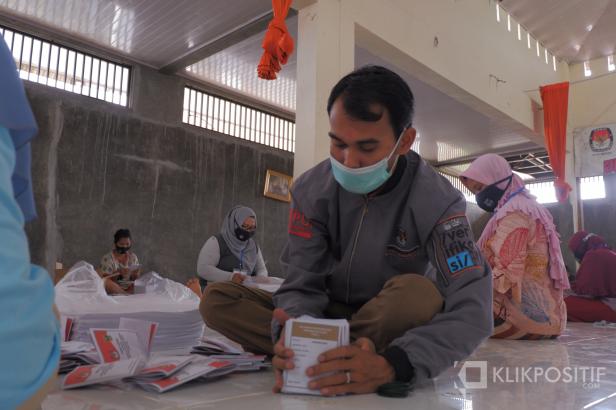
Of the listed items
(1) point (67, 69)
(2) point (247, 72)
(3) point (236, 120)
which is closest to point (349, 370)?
(1) point (67, 69)

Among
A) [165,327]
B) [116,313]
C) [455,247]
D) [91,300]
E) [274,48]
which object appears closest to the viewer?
[455,247]

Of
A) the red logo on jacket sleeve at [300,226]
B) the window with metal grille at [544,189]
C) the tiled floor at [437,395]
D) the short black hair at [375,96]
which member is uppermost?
the window with metal grille at [544,189]

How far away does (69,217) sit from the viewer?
548 cm

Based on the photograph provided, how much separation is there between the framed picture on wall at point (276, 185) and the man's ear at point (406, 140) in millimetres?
6026

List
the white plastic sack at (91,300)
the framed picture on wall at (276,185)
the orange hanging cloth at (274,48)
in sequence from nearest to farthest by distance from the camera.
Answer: the white plastic sack at (91,300), the orange hanging cloth at (274,48), the framed picture on wall at (276,185)

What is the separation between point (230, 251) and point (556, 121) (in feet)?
18.3

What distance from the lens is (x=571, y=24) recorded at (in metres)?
7.64

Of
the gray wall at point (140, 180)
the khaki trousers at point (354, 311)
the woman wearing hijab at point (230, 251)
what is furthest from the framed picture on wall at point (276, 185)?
the khaki trousers at point (354, 311)

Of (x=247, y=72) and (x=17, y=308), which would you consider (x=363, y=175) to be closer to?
(x=17, y=308)

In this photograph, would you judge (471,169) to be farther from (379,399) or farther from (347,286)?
(379,399)

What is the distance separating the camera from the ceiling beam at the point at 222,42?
5.53 m

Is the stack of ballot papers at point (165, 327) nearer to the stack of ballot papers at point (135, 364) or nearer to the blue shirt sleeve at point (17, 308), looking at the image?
the stack of ballot papers at point (135, 364)

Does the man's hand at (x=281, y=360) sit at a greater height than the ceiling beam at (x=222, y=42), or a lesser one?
lesser

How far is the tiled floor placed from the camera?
115 cm
